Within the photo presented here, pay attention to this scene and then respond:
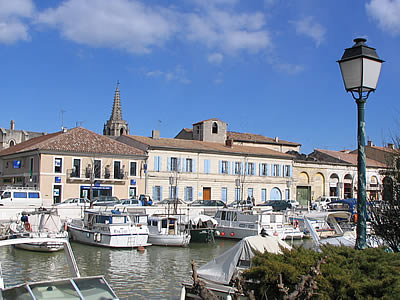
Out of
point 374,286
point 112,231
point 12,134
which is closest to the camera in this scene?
point 374,286

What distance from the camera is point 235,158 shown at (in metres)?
53.0

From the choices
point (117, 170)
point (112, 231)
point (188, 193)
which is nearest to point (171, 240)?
point (112, 231)

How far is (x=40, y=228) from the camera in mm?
26469

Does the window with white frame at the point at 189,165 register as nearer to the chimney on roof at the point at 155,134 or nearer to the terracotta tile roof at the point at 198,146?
the terracotta tile roof at the point at 198,146

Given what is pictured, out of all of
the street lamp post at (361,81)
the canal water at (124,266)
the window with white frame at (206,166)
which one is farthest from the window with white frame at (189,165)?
the street lamp post at (361,81)

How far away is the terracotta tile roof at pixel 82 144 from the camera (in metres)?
43.5

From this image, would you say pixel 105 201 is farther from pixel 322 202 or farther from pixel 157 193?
pixel 322 202

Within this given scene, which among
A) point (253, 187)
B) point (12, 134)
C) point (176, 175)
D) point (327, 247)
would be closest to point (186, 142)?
point (176, 175)

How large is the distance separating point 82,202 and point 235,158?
65.4ft

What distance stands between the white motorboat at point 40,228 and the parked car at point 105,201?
10037 millimetres

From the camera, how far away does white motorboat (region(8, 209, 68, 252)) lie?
24.6 metres

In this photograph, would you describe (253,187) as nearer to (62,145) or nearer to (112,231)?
(62,145)

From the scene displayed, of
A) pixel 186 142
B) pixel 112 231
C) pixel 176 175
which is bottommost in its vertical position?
pixel 112 231

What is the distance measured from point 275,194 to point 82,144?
23.9 m
